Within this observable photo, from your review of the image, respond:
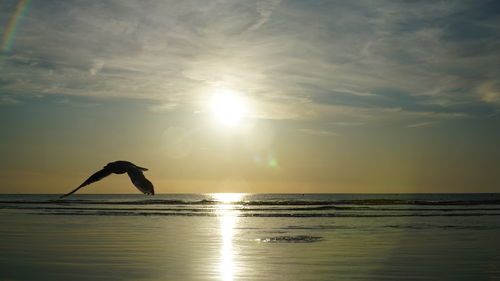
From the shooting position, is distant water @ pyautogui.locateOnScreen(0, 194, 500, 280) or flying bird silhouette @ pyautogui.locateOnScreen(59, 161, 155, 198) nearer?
flying bird silhouette @ pyautogui.locateOnScreen(59, 161, 155, 198)

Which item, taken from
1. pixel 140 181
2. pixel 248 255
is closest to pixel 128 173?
pixel 140 181

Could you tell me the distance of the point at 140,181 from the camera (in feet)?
33.8

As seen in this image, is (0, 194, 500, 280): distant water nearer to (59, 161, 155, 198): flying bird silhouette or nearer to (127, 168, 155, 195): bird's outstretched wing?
(59, 161, 155, 198): flying bird silhouette

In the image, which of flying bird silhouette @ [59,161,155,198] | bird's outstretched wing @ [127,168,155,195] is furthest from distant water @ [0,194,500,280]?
bird's outstretched wing @ [127,168,155,195]

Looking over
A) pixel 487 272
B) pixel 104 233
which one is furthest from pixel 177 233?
pixel 487 272

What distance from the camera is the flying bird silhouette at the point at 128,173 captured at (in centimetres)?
1012

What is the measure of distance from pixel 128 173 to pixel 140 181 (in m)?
0.51

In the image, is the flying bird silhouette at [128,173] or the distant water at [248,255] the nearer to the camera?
the flying bird silhouette at [128,173]

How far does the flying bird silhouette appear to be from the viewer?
10.1 m

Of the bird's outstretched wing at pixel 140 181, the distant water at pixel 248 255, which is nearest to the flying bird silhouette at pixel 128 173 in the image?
the bird's outstretched wing at pixel 140 181

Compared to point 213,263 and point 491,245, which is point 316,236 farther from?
point 213,263

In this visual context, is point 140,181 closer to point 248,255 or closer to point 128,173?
point 128,173

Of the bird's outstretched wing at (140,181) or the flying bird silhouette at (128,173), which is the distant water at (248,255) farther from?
the bird's outstretched wing at (140,181)

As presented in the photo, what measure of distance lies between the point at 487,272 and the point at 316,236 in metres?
10.6
